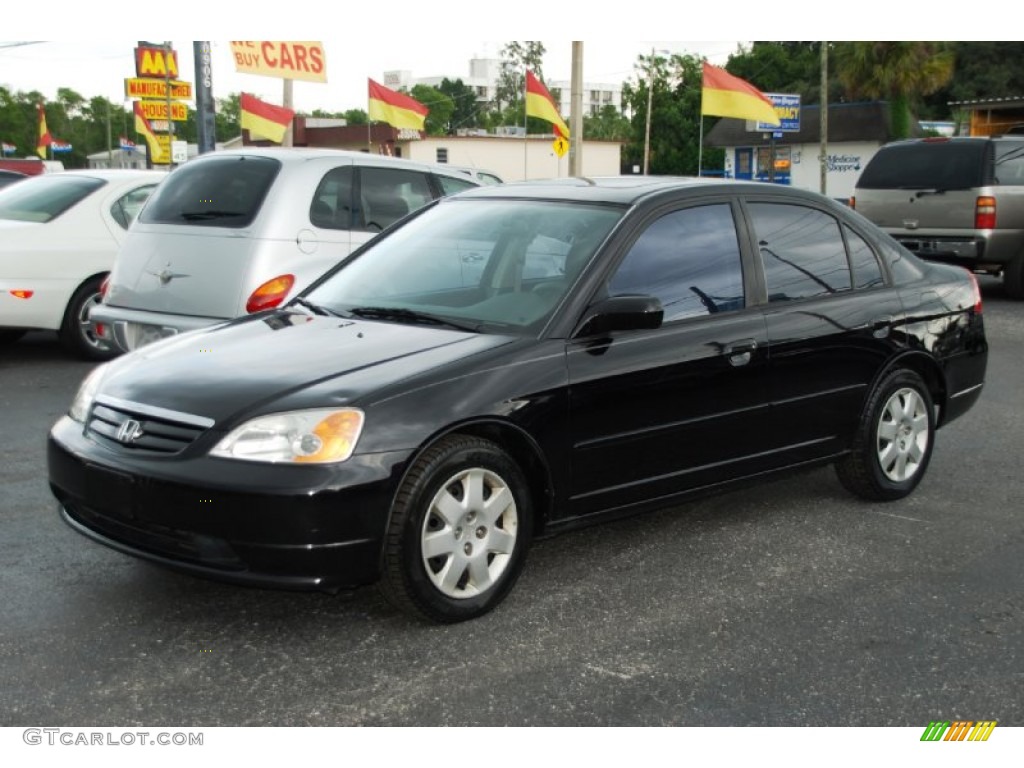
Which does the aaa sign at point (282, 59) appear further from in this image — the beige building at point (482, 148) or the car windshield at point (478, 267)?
the beige building at point (482, 148)

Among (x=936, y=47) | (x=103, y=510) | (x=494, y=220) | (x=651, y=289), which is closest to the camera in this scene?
(x=103, y=510)

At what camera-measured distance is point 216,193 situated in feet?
25.8

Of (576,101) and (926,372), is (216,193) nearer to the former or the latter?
(926,372)

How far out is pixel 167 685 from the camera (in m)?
3.65

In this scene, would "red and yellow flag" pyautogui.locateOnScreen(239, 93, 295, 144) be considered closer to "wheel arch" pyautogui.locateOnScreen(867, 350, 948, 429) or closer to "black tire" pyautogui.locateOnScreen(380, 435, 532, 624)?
"wheel arch" pyautogui.locateOnScreen(867, 350, 948, 429)

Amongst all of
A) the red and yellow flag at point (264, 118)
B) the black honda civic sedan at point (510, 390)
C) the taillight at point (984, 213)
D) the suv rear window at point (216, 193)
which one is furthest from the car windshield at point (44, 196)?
the taillight at point (984, 213)

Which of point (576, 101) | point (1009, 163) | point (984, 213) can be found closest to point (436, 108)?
point (576, 101)

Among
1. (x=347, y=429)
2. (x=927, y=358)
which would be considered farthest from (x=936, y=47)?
(x=347, y=429)

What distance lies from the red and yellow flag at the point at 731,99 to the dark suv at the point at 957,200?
5.65 meters

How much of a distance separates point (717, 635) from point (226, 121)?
126572 mm

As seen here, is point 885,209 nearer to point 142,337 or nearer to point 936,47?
point 142,337

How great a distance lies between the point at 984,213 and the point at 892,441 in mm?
9444

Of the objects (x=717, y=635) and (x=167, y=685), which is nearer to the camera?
(x=167, y=685)

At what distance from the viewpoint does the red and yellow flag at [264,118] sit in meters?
19.4
